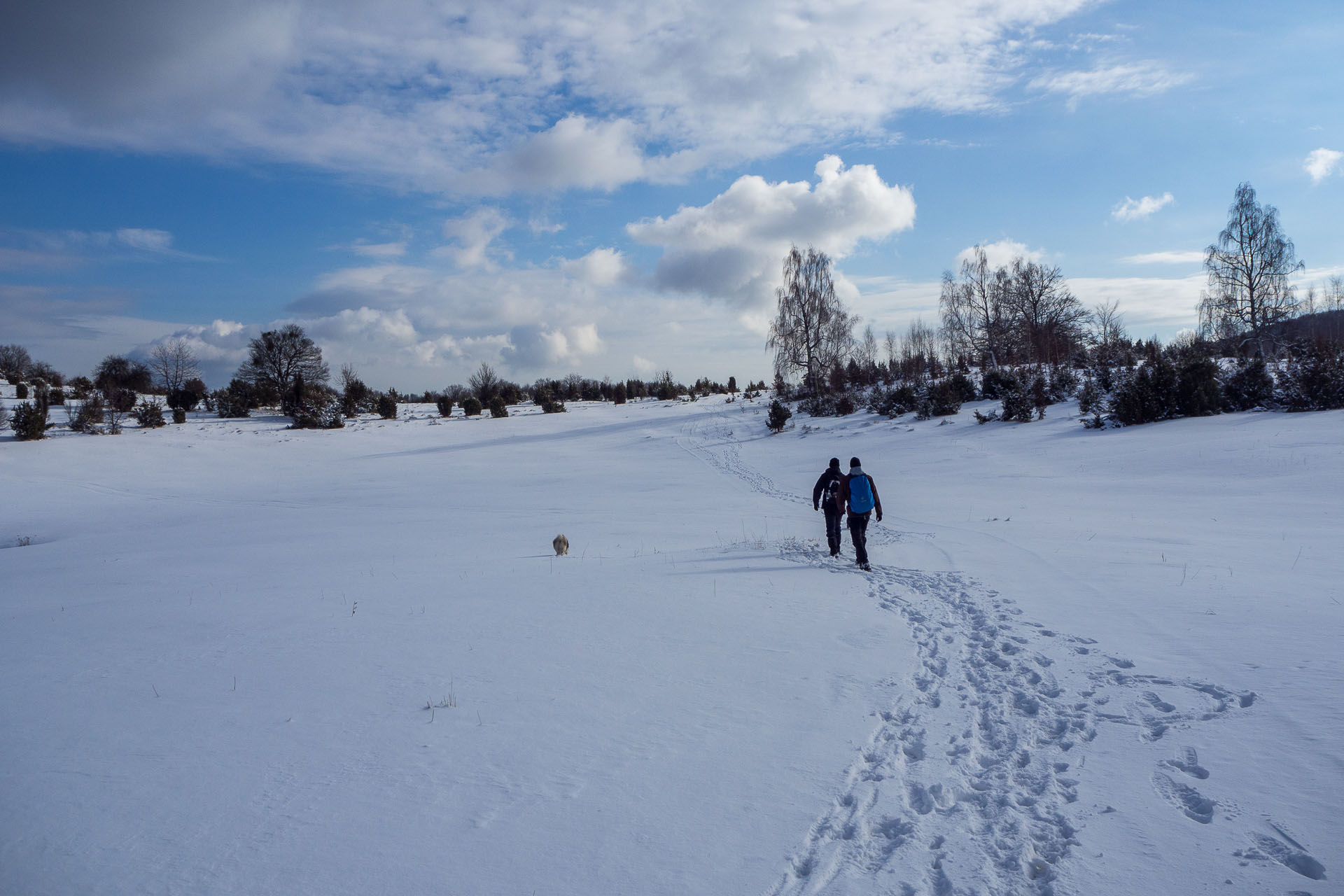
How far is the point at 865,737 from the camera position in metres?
4.40

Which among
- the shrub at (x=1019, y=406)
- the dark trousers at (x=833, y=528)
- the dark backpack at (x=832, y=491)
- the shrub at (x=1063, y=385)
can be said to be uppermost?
the shrub at (x=1063, y=385)

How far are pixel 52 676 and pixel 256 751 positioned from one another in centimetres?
310

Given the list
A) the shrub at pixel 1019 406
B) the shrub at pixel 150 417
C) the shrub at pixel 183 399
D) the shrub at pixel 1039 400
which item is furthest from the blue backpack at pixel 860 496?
the shrub at pixel 183 399

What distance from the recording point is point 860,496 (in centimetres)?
990

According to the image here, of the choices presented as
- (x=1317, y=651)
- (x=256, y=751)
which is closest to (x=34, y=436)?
(x=256, y=751)

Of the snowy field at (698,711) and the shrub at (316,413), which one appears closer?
the snowy field at (698,711)

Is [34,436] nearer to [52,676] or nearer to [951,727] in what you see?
[52,676]

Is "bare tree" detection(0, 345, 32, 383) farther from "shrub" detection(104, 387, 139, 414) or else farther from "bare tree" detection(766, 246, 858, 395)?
→ "bare tree" detection(766, 246, 858, 395)

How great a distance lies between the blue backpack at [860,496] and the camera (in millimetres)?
9859

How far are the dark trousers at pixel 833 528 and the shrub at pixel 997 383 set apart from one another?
1997 cm

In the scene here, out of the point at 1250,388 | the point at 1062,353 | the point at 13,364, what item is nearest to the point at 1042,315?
the point at 1062,353

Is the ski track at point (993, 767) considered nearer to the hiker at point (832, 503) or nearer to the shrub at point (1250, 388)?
the hiker at point (832, 503)

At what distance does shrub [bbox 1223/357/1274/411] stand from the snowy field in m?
9.24

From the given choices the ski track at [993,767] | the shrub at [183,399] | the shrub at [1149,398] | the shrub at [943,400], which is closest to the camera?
the ski track at [993,767]
